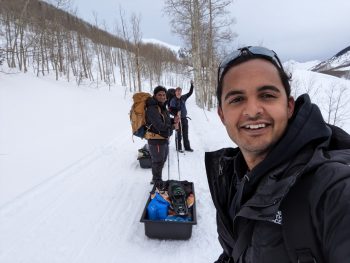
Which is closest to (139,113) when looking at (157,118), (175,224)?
(157,118)

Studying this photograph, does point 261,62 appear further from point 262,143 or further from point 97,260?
point 97,260

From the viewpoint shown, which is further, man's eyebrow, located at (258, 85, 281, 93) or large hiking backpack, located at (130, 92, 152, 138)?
large hiking backpack, located at (130, 92, 152, 138)

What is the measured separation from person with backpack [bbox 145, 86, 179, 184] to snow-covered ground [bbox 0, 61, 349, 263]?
28.0 inches

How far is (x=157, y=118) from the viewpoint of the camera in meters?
4.49

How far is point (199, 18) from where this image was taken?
→ 1545 cm

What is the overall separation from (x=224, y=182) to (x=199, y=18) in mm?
15758

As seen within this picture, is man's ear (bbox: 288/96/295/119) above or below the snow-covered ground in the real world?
above

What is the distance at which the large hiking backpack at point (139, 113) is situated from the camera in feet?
15.0

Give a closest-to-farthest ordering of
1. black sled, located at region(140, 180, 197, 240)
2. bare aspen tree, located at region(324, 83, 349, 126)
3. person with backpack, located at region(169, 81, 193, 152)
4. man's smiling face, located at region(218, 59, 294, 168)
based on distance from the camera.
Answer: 1. man's smiling face, located at region(218, 59, 294, 168)
2. black sled, located at region(140, 180, 197, 240)
3. person with backpack, located at region(169, 81, 193, 152)
4. bare aspen tree, located at region(324, 83, 349, 126)

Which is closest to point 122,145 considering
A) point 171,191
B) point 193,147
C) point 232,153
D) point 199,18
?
point 193,147

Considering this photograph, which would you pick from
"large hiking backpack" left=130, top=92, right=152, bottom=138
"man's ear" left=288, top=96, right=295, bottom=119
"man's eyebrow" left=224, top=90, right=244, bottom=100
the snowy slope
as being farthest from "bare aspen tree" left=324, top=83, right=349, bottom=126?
"man's eyebrow" left=224, top=90, right=244, bottom=100

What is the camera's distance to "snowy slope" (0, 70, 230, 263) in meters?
3.26

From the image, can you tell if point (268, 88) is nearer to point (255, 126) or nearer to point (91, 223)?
point (255, 126)

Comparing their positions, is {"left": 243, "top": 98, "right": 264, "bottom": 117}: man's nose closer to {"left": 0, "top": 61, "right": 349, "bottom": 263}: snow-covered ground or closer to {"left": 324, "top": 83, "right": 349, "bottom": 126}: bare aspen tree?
{"left": 0, "top": 61, "right": 349, "bottom": 263}: snow-covered ground
